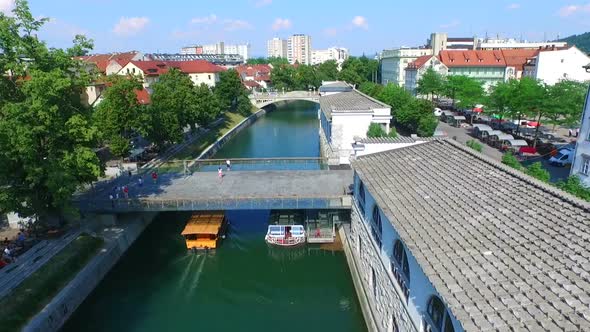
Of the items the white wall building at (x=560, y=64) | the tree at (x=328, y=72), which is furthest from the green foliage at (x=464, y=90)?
the tree at (x=328, y=72)

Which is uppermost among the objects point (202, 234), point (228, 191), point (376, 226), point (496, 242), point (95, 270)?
point (496, 242)

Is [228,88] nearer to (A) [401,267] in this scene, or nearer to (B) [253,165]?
(B) [253,165]

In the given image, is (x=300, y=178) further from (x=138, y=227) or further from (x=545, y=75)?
(x=545, y=75)

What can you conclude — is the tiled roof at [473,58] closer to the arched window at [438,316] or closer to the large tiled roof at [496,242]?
the large tiled roof at [496,242]

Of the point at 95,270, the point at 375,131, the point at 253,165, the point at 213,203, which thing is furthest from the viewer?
the point at 375,131

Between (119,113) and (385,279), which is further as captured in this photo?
(119,113)

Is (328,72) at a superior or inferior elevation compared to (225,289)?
superior

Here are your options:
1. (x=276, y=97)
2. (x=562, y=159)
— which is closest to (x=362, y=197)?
(x=562, y=159)
